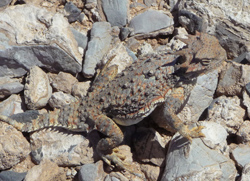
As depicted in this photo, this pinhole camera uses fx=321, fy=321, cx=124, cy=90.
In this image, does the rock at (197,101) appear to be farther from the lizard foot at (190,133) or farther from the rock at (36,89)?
the rock at (36,89)

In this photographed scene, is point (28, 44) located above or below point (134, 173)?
above

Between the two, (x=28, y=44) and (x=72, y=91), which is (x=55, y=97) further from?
(x=28, y=44)

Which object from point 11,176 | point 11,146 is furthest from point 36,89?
point 11,176

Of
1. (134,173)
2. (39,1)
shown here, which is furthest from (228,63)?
(39,1)

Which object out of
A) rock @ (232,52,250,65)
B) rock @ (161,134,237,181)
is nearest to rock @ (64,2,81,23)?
rock @ (232,52,250,65)

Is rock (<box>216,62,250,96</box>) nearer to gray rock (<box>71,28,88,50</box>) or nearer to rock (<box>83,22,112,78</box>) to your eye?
rock (<box>83,22,112,78</box>)

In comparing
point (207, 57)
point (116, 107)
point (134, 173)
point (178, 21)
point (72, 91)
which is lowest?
point (134, 173)

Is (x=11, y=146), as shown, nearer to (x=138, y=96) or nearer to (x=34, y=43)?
(x=34, y=43)
